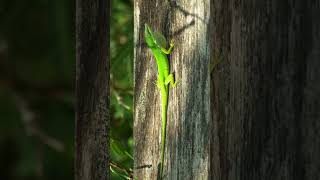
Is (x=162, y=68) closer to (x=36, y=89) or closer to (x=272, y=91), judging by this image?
(x=272, y=91)

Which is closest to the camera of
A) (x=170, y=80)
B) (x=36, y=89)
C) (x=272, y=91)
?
(x=272, y=91)

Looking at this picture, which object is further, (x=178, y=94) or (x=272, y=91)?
(x=178, y=94)

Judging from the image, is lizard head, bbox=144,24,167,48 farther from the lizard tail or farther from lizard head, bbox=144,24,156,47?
the lizard tail

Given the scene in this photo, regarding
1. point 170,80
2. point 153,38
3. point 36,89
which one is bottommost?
point 36,89

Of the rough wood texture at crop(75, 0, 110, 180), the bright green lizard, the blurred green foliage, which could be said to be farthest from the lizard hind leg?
the blurred green foliage

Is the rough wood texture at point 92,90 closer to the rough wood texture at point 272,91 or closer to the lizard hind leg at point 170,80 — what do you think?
the lizard hind leg at point 170,80

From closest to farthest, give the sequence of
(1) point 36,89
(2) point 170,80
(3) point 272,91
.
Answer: (3) point 272,91 → (2) point 170,80 → (1) point 36,89

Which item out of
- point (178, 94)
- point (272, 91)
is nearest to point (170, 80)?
point (178, 94)
